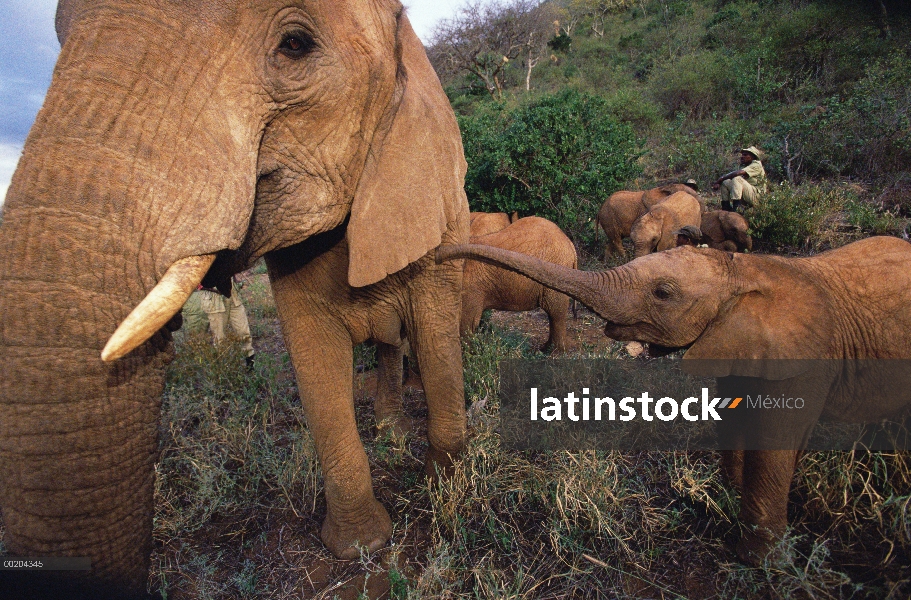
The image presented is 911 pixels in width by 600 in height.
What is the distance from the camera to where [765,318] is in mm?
2230

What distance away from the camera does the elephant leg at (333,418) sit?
2.54 metres

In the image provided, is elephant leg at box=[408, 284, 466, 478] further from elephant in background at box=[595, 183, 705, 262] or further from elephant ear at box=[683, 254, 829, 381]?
elephant in background at box=[595, 183, 705, 262]

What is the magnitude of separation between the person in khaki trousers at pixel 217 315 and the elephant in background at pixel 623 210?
5.70m

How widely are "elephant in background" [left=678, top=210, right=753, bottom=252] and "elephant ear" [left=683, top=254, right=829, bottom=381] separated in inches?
183

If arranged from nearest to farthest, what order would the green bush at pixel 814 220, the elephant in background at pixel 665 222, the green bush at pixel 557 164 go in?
the green bush at pixel 814 220, the elephant in background at pixel 665 222, the green bush at pixel 557 164

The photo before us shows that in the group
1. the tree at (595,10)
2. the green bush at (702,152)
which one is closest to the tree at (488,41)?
the tree at (595,10)

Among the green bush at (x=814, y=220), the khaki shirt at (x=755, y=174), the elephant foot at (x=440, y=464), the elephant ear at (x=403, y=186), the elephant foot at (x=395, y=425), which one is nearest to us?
the elephant ear at (x=403, y=186)

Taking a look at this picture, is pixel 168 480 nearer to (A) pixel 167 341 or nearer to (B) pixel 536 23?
(A) pixel 167 341

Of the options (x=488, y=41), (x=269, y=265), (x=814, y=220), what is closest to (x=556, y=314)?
(x=269, y=265)

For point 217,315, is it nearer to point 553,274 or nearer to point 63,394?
point 553,274

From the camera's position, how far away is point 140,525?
1586 millimetres

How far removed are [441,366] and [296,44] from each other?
155 centimetres

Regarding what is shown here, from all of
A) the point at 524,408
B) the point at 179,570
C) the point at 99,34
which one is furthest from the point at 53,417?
the point at 524,408

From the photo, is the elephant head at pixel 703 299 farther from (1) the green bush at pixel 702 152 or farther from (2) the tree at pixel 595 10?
(2) the tree at pixel 595 10
